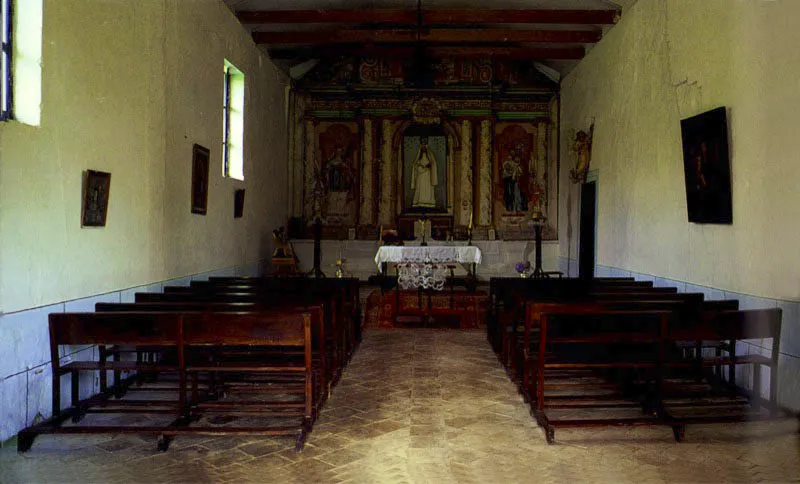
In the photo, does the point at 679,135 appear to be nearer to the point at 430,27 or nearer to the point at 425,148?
the point at 430,27

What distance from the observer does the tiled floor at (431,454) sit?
3.84 meters

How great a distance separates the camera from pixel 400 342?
27.3 ft

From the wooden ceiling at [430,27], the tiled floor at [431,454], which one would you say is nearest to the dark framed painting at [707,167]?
the tiled floor at [431,454]

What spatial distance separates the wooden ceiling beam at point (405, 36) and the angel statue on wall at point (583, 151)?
173 centimetres

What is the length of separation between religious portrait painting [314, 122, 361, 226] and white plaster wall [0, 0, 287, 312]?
4960 millimetres

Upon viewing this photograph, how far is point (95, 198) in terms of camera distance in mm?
5641

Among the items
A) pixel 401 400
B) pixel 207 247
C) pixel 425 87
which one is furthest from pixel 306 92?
pixel 401 400

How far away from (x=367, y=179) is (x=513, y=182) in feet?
11.6

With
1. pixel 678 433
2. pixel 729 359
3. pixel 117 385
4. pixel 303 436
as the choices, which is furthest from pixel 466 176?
pixel 303 436

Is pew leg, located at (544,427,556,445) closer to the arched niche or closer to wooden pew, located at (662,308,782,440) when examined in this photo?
wooden pew, located at (662,308,782,440)

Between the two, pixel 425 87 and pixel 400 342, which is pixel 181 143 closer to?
pixel 400 342

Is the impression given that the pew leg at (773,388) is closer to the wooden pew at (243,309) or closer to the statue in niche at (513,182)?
the wooden pew at (243,309)

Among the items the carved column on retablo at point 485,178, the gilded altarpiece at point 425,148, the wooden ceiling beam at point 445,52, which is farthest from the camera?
the carved column on retablo at point 485,178

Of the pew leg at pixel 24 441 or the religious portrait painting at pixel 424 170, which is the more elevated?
the religious portrait painting at pixel 424 170
